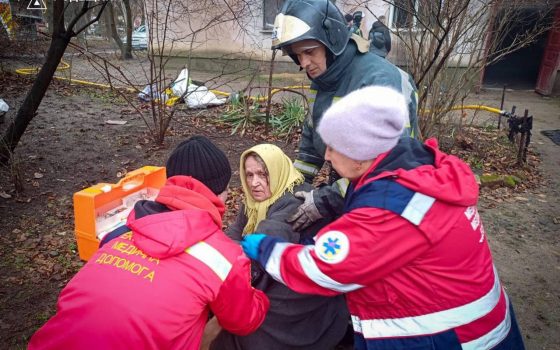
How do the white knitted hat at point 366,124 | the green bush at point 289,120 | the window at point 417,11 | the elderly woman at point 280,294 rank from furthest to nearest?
the green bush at point 289,120, the window at point 417,11, the elderly woman at point 280,294, the white knitted hat at point 366,124

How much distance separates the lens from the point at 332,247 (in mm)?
1369

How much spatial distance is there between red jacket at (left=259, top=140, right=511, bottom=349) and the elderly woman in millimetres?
584

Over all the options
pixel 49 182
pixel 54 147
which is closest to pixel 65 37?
pixel 49 182

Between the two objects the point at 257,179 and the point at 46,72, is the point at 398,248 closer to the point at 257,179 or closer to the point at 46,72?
the point at 257,179

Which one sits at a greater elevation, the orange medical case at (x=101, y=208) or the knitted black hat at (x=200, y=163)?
the knitted black hat at (x=200, y=163)

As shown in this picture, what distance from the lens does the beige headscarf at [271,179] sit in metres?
2.46

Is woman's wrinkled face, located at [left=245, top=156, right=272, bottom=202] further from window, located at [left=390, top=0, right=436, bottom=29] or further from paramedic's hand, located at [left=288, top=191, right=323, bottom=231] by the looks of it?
window, located at [left=390, top=0, right=436, bottom=29]

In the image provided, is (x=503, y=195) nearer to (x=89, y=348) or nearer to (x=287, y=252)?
(x=287, y=252)

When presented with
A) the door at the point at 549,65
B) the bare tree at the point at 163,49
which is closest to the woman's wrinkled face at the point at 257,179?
the bare tree at the point at 163,49

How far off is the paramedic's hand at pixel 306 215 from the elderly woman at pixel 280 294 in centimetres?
5

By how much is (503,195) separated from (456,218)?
436 cm

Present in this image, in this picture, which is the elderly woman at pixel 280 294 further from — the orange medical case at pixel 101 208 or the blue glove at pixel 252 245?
the orange medical case at pixel 101 208

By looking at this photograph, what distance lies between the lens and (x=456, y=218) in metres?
1.37

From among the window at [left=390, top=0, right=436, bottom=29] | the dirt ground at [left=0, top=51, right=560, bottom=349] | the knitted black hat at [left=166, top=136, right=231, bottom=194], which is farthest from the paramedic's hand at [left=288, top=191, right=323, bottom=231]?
the window at [left=390, top=0, right=436, bottom=29]
